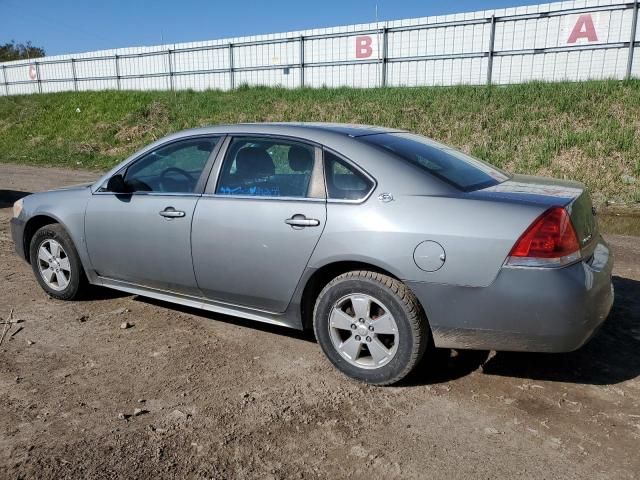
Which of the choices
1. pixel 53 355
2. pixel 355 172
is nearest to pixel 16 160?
pixel 53 355

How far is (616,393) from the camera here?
3291 millimetres

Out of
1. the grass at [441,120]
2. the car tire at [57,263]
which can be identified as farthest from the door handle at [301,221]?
the grass at [441,120]

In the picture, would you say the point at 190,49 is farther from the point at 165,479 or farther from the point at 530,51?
the point at 165,479

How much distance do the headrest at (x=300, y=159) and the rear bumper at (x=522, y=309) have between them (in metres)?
1.08

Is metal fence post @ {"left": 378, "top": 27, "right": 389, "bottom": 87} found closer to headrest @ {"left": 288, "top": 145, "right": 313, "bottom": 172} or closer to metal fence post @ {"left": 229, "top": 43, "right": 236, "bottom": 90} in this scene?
metal fence post @ {"left": 229, "top": 43, "right": 236, "bottom": 90}

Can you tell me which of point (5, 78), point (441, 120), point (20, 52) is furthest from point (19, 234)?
point (20, 52)

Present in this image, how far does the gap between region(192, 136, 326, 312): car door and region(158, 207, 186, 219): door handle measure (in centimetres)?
14

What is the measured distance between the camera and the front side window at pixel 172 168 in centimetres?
416

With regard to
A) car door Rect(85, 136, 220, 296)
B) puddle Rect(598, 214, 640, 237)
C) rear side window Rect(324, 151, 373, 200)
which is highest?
rear side window Rect(324, 151, 373, 200)

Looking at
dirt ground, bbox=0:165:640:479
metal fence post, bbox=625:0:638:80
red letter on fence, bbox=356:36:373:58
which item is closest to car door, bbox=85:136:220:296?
dirt ground, bbox=0:165:640:479

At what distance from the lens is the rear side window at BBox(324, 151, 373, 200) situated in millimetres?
3430

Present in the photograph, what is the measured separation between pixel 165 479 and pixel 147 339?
67.6 inches

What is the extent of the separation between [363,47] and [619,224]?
12.3m

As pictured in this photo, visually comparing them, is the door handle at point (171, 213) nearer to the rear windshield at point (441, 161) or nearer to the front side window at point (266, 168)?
the front side window at point (266, 168)
